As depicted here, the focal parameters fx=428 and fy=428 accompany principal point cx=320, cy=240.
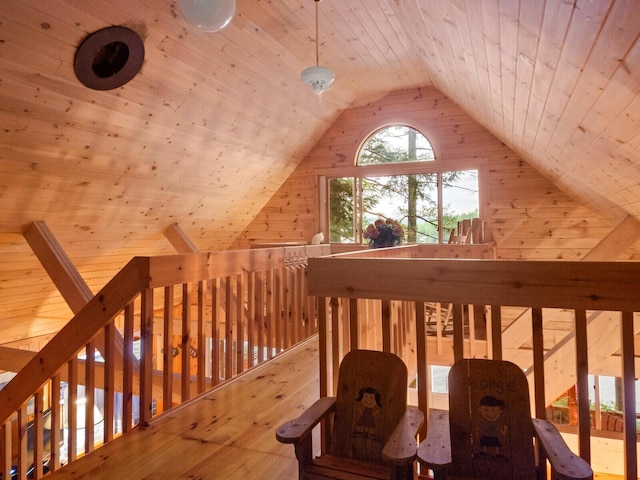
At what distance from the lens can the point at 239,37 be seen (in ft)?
11.7

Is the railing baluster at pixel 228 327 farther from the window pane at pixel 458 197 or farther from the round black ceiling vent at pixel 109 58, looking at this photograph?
the window pane at pixel 458 197

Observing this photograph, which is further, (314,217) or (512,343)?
(314,217)

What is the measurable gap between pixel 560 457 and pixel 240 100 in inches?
156

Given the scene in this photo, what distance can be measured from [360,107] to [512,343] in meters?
3.68

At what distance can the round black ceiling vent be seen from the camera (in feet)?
9.26

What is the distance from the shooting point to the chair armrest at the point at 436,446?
1205 millimetres

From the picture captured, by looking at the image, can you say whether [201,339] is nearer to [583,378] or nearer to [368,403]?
[368,403]

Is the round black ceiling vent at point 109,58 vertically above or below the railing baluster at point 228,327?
above

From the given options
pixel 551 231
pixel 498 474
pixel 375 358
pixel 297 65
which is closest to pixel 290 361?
pixel 375 358

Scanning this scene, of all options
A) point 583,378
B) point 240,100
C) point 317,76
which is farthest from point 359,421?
point 240,100

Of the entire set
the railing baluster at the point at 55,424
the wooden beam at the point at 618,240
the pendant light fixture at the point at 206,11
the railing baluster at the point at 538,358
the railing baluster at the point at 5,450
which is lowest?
the railing baluster at the point at 5,450

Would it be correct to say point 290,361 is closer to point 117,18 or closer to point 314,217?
point 117,18

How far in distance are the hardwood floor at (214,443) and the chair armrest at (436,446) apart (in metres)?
0.74

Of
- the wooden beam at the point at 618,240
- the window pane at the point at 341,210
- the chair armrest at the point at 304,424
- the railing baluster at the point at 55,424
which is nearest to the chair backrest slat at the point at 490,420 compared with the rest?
the chair armrest at the point at 304,424
